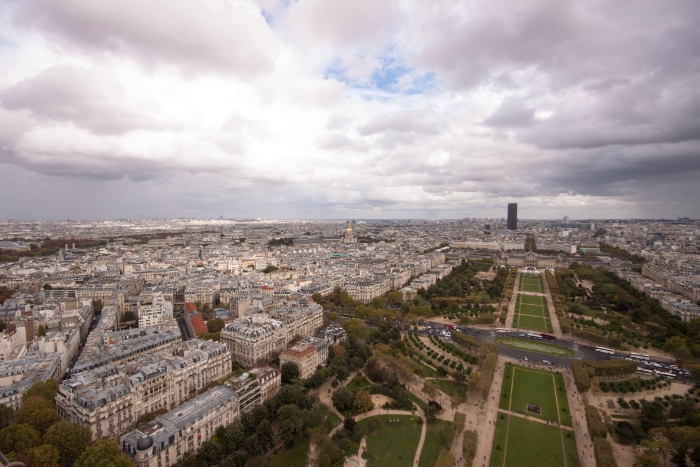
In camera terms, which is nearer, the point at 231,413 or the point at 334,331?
the point at 231,413

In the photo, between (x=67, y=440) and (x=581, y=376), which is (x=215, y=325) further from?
(x=581, y=376)

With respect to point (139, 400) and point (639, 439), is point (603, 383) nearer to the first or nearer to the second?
point (639, 439)

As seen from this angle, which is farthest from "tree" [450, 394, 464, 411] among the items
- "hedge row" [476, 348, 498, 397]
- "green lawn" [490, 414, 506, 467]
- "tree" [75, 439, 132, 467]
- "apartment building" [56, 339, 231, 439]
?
"tree" [75, 439, 132, 467]

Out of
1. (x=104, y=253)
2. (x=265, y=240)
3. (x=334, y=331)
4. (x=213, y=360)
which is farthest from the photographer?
(x=265, y=240)

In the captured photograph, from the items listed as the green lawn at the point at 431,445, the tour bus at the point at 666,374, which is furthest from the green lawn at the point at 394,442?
the tour bus at the point at 666,374

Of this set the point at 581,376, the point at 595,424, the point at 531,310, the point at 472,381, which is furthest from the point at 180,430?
the point at 531,310

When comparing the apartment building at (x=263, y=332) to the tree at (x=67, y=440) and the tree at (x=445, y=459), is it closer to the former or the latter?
the tree at (x=67, y=440)

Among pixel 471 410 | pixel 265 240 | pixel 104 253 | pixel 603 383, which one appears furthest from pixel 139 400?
pixel 265 240
